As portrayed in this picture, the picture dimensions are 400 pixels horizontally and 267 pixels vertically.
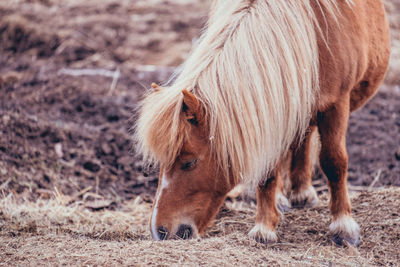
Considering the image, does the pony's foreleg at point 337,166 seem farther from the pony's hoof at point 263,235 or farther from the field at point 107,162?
the pony's hoof at point 263,235

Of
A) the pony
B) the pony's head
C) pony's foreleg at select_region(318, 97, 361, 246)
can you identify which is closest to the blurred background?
the pony's head

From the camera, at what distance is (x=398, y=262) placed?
269 centimetres

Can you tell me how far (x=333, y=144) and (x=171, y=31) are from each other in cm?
637

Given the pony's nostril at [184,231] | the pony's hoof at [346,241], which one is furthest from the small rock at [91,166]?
the pony's hoof at [346,241]

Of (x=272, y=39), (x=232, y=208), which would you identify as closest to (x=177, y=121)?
(x=272, y=39)

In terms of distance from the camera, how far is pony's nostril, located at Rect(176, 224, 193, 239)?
2.69 meters

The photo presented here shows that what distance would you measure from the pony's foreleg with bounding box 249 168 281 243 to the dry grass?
0.09 meters

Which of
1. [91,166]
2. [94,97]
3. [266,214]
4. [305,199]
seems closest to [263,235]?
[266,214]

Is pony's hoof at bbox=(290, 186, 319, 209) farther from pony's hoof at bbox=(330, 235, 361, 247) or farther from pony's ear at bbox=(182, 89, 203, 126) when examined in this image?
pony's ear at bbox=(182, 89, 203, 126)

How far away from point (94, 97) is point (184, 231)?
12.0ft

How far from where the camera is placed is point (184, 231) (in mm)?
2699

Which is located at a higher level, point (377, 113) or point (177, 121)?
point (177, 121)

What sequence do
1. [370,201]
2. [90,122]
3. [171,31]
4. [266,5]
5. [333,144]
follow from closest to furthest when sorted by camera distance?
1. [266,5]
2. [333,144]
3. [370,201]
4. [90,122]
5. [171,31]

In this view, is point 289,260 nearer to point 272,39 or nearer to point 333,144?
point 333,144
